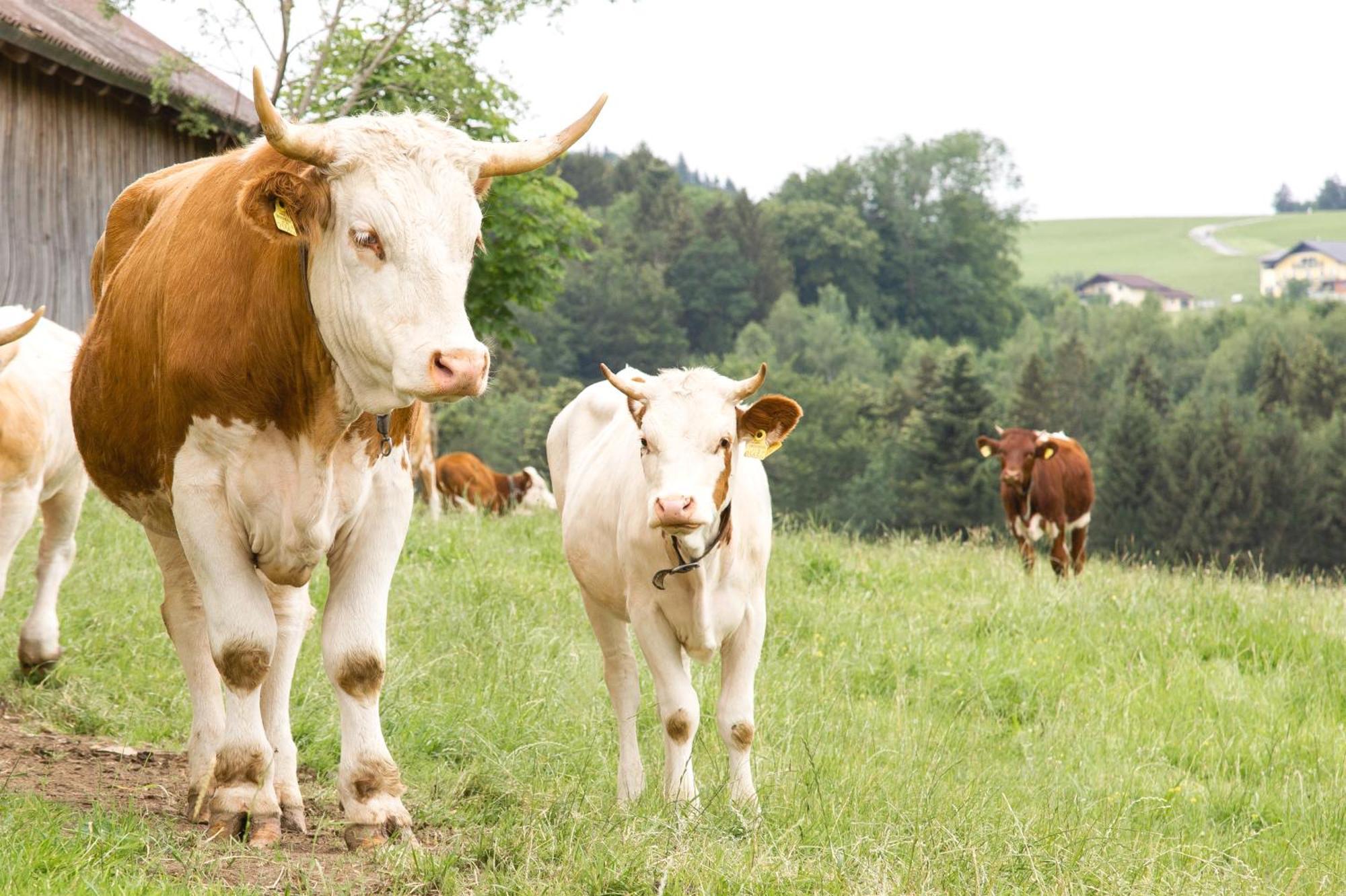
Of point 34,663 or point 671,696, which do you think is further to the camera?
point 34,663

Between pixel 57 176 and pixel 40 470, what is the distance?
967 centimetres

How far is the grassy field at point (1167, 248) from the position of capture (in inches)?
6014

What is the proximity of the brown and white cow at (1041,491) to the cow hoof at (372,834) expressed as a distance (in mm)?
10758

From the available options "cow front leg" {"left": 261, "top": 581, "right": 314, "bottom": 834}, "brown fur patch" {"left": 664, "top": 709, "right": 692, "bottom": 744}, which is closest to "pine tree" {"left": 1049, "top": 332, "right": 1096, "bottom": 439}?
"brown fur patch" {"left": 664, "top": 709, "right": 692, "bottom": 744}

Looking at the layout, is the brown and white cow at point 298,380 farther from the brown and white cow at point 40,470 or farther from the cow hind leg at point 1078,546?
the cow hind leg at point 1078,546

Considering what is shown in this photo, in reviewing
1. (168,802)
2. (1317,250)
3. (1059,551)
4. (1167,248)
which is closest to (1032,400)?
(1059,551)

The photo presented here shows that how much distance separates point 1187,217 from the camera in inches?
7219

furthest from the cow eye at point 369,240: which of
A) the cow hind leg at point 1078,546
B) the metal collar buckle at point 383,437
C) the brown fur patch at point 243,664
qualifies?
the cow hind leg at point 1078,546

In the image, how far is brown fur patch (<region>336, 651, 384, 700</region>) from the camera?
447cm

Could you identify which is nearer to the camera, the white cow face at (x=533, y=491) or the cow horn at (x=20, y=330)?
the cow horn at (x=20, y=330)

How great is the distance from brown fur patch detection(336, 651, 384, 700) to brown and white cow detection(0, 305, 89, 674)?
2.68m

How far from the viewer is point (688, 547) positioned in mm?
5297

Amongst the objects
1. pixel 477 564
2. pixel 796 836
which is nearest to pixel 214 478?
pixel 796 836

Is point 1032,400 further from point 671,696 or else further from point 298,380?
point 298,380
